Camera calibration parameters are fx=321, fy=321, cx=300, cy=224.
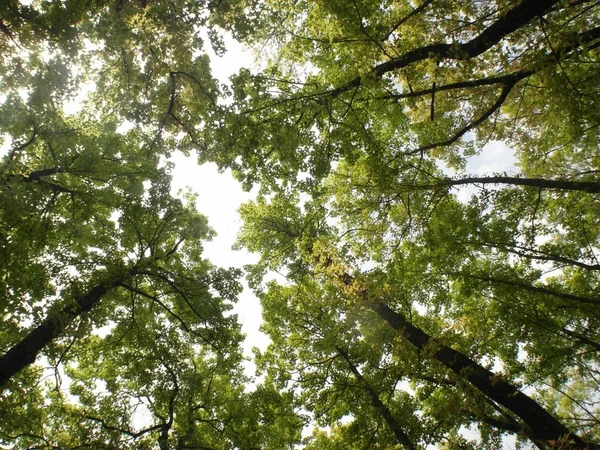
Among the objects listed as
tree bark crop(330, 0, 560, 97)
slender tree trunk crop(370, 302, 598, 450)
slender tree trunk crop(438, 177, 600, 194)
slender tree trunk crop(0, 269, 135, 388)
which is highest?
slender tree trunk crop(0, 269, 135, 388)

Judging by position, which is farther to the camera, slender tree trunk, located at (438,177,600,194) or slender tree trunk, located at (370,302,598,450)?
slender tree trunk, located at (438,177,600,194)

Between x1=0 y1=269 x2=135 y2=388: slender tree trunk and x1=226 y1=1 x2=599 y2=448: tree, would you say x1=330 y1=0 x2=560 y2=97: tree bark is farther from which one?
x1=0 y1=269 x2=135 y2=388: slender tree trunk

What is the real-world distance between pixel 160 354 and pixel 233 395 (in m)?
4.35

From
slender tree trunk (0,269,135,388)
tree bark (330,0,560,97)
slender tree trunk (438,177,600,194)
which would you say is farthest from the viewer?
slender tree trunk (0,269,135,388)

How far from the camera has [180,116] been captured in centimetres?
721

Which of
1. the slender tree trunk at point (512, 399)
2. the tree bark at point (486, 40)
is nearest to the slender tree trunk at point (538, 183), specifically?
the tree bark at point (486, 40)

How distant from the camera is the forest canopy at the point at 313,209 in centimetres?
524

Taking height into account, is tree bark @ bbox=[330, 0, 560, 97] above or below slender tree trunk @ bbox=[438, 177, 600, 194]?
above

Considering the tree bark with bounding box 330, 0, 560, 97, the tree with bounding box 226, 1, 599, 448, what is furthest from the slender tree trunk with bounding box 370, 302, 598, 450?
the tree bark with bounding box 330, 0, 560, 97

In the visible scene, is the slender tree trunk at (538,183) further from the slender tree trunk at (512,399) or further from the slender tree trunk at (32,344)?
the slender tree trunk at (32,344)

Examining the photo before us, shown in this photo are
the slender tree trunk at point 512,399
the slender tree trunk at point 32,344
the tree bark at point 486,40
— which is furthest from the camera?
the slender tree trunk at point 32,344

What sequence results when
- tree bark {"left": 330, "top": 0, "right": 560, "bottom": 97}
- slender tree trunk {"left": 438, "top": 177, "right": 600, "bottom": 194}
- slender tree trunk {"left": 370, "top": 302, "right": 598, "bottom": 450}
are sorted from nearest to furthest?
tree bark {"left": 330, "top": 0, "right": 560, "bottom": 97}
slender tree trunk {"left": 370, "top": 302, "right": 598, "bottom": 450}
slender tree trunk {"left": 438, "top": 177, "right": 600, "bottom": 194}

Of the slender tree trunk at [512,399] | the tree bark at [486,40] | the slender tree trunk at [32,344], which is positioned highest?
the slender tree trunk at [32,344]

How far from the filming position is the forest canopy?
524 cm
